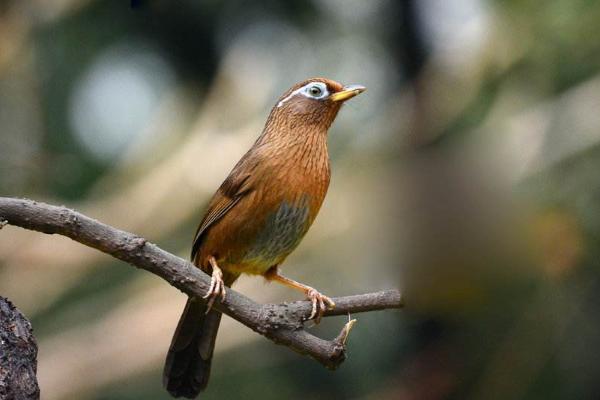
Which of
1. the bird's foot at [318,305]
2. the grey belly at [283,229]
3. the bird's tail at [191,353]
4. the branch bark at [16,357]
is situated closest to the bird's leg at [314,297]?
the bird's foot at [318,305]

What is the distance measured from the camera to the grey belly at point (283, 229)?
4125 mm

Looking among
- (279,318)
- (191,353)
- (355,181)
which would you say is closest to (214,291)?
(279,318)

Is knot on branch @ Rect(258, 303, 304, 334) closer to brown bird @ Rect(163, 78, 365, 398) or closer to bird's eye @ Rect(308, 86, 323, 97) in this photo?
brown bird @ Rect(163, 78, 365, 398)

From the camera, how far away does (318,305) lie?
12.3ft

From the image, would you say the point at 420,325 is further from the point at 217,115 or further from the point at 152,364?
the point at 217,115

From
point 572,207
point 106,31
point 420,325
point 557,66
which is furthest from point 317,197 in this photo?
point 106,31

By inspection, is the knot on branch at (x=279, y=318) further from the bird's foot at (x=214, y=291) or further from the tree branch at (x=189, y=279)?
the bird's foot at (x=214, y=291)

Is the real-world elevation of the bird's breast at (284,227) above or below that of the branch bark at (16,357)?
above

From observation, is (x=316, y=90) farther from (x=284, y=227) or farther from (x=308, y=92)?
(x=284, y=227)

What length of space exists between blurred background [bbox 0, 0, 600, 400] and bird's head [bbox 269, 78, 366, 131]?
1.59 feet

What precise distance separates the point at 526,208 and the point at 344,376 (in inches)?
127

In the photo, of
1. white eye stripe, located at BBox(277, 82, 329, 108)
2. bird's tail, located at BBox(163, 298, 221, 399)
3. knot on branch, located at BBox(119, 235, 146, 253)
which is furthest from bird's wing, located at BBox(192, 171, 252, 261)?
knot on branch, located at BBox(119, 235, 146, 253)

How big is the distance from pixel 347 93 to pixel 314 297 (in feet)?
2.93

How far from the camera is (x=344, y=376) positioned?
22.6 feet
